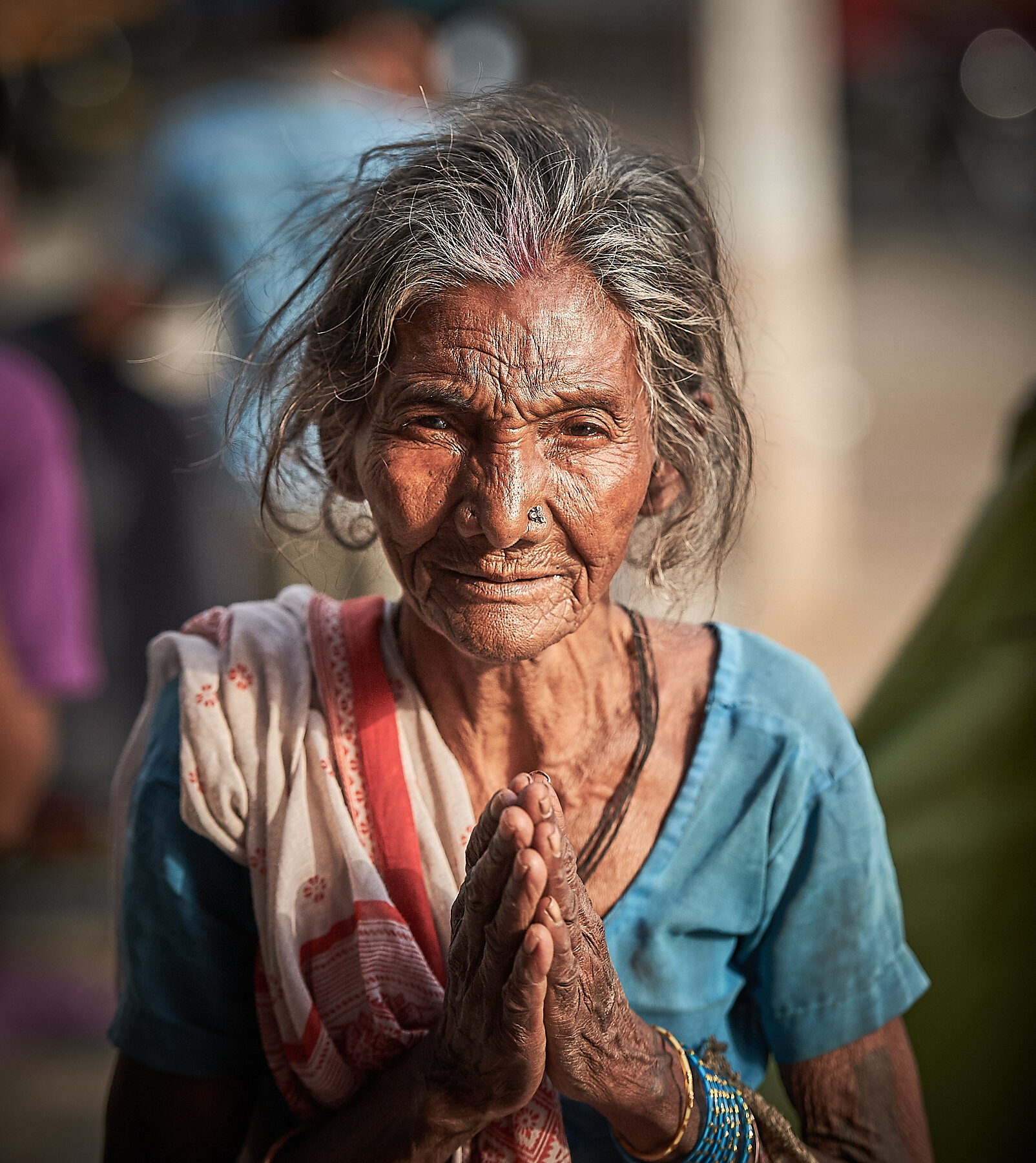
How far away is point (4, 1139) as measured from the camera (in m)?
3.18

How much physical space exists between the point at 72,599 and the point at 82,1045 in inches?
55.3

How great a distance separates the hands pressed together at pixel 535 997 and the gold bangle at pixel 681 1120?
0.01m

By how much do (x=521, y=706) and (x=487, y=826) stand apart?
14.3 inches

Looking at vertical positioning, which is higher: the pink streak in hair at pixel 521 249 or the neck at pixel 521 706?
the pink streak in hair at pixel 521 249

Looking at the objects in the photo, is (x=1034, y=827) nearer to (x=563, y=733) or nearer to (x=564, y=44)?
(x=563, y=733)

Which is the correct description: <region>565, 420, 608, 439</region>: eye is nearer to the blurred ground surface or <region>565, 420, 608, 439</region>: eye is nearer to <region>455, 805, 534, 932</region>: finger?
<region>455, 805, 534, 932</region>: finger

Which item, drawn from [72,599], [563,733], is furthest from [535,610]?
[72,599]

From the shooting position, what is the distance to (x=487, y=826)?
1.27 meters

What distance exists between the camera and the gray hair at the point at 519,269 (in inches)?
54.2

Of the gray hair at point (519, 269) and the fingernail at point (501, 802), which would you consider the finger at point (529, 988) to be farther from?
the gray hair at point (519, 269)

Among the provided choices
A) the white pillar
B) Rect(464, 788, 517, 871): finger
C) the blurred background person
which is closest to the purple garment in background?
the blurred background person

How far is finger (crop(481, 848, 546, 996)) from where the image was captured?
1222mm

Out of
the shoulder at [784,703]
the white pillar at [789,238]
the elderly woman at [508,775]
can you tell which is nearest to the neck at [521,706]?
the elderly woman at [508,775]

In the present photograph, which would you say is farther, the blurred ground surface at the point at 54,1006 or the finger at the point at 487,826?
the blurred ground surface at the point at 54,1006
